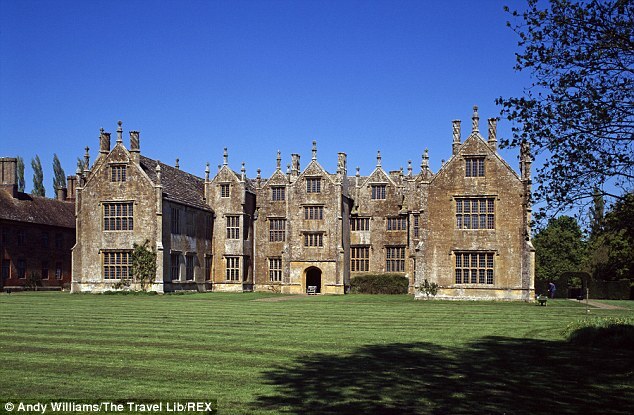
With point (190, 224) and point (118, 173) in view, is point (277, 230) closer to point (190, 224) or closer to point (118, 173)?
point (190, 224)

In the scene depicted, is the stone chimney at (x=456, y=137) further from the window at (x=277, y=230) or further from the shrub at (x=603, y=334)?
the shrub at (x=603, y=334)

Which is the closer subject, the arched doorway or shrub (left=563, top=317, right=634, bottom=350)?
shrub (left=563, top=317, right=634, bottom=350)

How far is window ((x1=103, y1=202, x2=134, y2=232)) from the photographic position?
54.3 metres

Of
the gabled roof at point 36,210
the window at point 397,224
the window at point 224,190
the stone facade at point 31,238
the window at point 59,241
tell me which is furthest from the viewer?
the window at point 59,241

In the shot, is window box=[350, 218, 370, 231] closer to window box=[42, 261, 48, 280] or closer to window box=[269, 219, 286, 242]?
window box=[269, 219, 286, 242]

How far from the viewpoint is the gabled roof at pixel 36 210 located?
60719 mm

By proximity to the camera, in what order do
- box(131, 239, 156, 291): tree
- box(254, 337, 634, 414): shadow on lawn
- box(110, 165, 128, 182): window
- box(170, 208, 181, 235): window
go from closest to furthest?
box(254, 337, 634, 414): shadow on lawn < box(131, 239, 156, 291): tree < box(110, 165, 128, 182): window < box(170, 208, 181, 235): window

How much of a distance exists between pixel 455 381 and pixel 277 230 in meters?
49.5

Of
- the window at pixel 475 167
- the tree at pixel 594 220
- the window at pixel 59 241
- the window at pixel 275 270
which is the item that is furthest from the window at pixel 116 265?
the tree at pixel 594 220

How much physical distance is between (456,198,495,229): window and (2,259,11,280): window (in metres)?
37.0

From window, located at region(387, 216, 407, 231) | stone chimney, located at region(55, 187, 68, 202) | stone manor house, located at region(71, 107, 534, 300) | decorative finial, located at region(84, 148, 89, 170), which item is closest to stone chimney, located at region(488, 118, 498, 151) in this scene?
stone manor house, located at region(71, 107, 534, 300)

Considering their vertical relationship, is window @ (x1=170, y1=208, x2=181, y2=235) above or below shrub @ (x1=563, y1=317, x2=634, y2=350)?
above

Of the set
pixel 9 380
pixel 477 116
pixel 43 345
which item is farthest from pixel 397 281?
pixel 9 380

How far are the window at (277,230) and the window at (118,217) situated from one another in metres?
13.2
